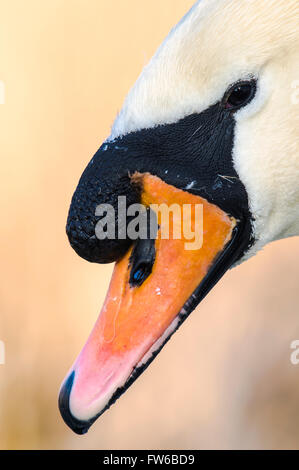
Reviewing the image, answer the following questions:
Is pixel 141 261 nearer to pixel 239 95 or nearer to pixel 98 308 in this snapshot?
pixel 239 95

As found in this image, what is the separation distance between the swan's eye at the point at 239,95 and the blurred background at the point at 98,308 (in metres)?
2.72

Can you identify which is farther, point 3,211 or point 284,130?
point 3,211

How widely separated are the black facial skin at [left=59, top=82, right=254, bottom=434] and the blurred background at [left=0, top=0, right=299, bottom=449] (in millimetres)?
2634

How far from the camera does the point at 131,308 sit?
1.79 metres

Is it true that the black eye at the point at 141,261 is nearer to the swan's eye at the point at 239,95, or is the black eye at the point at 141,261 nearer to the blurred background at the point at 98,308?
the swan's eye at the point at 239,95

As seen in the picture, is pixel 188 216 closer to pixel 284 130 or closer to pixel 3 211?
pixel 284 130

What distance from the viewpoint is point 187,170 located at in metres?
1.83

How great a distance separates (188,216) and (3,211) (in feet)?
9.66

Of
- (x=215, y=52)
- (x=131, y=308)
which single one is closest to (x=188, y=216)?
(x=131, y=308)

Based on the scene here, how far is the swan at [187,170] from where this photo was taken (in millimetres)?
1703

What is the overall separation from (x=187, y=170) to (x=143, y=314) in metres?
0.35

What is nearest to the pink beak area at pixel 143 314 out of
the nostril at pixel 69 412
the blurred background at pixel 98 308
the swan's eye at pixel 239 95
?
the nostril at pixel 69 412
